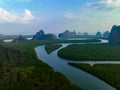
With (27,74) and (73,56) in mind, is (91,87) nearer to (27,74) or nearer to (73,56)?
(27,74)

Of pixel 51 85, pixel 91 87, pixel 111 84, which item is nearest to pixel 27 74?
pixel 51 85

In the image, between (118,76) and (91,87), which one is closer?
(91,87)

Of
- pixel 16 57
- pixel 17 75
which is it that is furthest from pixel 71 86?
pixel 16 57

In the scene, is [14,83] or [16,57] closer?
[14,83]

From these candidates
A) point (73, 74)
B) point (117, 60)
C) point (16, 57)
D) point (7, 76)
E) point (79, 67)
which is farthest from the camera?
point (117, 60)

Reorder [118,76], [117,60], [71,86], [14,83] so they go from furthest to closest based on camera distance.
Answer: [117,60], [118,76], [14,83], [71,86]

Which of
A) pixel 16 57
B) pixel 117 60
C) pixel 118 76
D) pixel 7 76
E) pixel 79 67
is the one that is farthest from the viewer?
pixel 117 60

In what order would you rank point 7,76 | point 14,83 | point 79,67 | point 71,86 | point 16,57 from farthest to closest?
point 16,57, point 79,67, point 7,76, point 14,83, point 71,86

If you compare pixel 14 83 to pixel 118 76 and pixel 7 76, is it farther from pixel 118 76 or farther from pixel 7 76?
pixel 118 76
